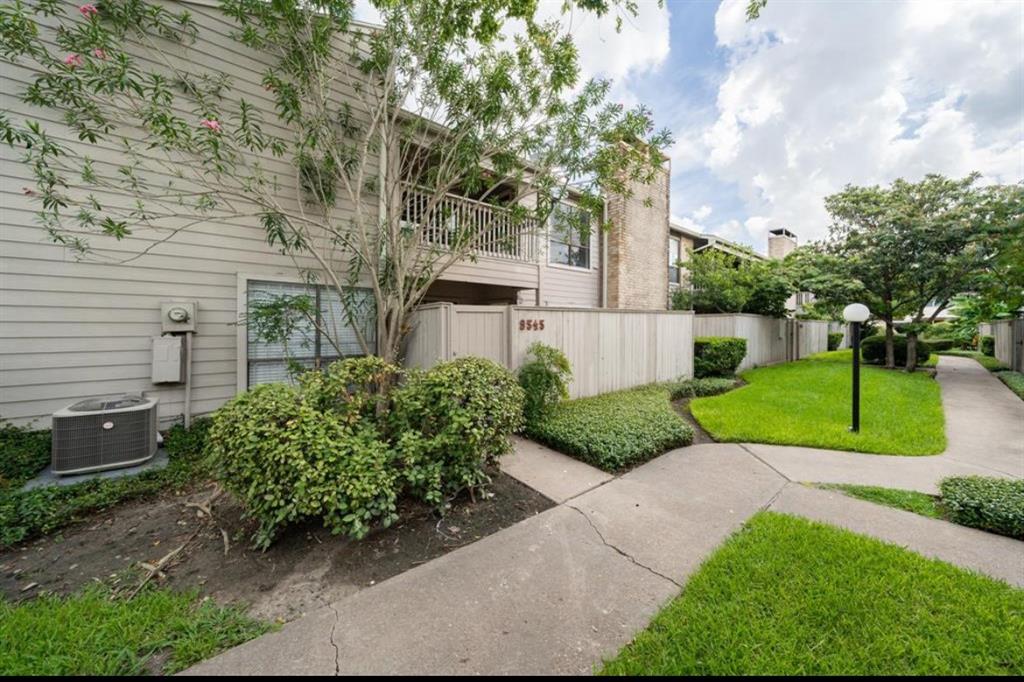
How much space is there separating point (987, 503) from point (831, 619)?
8.99 feet

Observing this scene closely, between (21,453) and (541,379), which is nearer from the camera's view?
(21,453)

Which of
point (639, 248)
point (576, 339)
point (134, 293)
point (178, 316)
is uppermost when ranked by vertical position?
point (639, 248)

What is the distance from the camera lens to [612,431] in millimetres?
5305

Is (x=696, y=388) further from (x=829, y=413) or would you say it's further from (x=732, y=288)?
(x=732, y=288)

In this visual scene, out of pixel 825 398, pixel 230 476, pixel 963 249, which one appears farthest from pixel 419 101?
pixel 963 249

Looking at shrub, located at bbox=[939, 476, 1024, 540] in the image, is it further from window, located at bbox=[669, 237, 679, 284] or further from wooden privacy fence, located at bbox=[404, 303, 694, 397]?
window, located at bbox=[669, 237, 679, 284]

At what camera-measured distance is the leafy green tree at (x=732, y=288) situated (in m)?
12.9

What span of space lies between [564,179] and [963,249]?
13.3 meters

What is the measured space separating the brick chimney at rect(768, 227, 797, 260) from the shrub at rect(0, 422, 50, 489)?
31.1m

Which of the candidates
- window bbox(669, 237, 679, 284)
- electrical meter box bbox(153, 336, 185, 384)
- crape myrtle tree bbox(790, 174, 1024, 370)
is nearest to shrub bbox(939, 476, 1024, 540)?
electrical meter box bbox(153, 336, 185, 384)

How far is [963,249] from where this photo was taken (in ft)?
35.7

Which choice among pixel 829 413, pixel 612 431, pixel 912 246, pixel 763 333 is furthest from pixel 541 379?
pixel 912 246

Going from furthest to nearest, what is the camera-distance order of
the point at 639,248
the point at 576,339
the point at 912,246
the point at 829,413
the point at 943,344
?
the point at 943,344 → the point at 639,248 → the point at 912,246 → the point at 576,339 → the point at 829,413

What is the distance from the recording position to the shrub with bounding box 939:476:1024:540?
10.5ft
